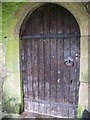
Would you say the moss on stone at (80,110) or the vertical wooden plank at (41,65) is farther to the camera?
the vertical wooden plank at (41,65)

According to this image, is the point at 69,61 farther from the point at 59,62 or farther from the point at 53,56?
the point at 53,56

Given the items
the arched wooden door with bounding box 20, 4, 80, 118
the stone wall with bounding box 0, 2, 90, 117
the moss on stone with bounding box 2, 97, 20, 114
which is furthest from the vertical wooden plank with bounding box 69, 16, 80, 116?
the moss on stone with bounding box 2, 97, 20, 114

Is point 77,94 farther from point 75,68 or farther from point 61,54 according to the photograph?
point 61,54

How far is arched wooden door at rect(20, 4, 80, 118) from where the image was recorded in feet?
13.2

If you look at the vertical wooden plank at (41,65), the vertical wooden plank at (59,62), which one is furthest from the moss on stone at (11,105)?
the vertical wooden plank at (59,62)

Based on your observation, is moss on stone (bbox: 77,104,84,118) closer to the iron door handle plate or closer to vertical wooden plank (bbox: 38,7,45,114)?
the iron door handle plate

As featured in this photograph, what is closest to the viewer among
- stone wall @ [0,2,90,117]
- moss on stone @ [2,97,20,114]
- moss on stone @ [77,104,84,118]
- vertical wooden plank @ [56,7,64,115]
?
moss on stone @ [77,104,84,118]

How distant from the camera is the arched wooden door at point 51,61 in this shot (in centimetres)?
402

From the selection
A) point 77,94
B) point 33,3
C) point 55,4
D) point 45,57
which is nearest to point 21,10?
point 33,3

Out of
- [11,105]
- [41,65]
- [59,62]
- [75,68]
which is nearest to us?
[75,68]

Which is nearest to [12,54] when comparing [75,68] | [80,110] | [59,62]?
[59,62]

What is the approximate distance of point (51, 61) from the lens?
4.23 m

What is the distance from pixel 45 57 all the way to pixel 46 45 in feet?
0.75

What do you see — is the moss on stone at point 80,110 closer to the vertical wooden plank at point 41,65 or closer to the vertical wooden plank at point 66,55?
the vertical wooden plank at point 66,55
